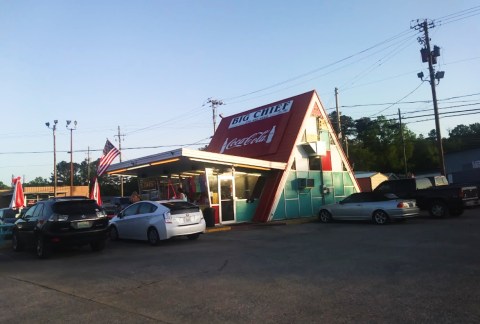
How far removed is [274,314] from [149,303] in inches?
80.7

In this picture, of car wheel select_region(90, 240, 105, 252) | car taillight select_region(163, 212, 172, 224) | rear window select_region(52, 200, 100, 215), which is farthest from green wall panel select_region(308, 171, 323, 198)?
rear window select_region(52, 200, 100, 215)

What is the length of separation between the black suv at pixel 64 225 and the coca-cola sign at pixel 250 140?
1371 centimetres

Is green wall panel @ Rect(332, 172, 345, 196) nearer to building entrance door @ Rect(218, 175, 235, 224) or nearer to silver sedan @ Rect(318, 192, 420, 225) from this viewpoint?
silver sedan @ Rect(318, 192, 420, 225)

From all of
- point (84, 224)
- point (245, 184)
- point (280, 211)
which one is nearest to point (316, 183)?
point (280, 211)

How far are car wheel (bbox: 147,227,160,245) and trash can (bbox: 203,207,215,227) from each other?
14.7 feet

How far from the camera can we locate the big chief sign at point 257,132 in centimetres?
2409

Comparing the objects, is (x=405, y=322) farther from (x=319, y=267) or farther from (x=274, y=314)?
(x=319, y=267)

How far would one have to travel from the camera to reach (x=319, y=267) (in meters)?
8.68

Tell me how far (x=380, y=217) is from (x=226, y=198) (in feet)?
23.4

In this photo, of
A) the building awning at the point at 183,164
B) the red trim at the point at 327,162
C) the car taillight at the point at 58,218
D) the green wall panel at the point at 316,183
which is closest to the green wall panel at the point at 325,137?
the red trim at the point at 327,162

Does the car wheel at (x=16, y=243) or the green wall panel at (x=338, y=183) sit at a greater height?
the green wall panel at (x=338, y=183)

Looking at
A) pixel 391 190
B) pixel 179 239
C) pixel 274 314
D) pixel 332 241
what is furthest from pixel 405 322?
pixel 391 190

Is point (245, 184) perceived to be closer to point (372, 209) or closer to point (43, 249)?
point (372, 209)

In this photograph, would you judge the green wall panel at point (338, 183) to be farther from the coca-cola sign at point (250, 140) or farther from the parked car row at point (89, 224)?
the parked car row at point (89, 224)
